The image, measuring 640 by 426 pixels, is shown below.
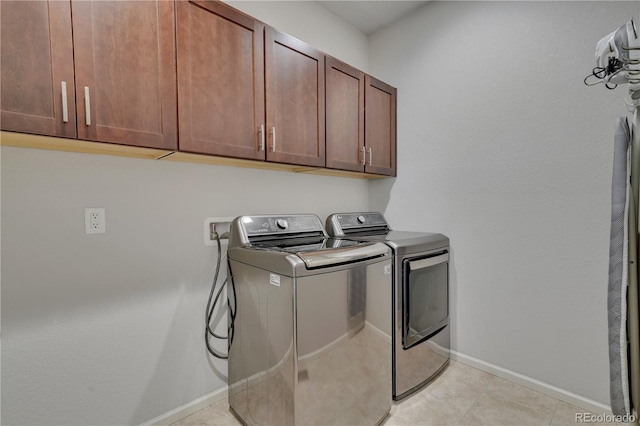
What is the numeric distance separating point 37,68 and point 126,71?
272mm

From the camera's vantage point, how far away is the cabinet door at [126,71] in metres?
1.10

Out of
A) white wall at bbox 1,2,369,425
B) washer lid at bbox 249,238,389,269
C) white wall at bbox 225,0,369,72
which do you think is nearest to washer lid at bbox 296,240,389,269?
washer lid at bbox 249,238,389,269

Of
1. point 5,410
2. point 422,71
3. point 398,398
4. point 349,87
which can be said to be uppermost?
point 422,71

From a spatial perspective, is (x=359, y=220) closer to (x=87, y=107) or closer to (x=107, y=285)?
(x=107, y=285)

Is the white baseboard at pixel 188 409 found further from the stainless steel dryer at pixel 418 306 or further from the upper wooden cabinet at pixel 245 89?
the upper wooden cabinet at pixel 245 89

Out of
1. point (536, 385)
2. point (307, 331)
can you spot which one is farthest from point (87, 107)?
point (536, 385)

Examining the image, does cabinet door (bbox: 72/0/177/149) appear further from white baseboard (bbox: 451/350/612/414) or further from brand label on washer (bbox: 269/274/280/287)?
white baseboard (bbox: 451/350/612/414)

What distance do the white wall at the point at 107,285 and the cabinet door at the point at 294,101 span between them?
397 millimetres

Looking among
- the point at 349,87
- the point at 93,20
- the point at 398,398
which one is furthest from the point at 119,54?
the point at 398,398

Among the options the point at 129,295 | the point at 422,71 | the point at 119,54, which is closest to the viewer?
the point at 119,54

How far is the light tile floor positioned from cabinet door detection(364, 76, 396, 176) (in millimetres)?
1599

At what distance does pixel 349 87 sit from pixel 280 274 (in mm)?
1509

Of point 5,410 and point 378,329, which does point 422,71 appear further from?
point 5,410

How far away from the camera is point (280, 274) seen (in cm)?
130
